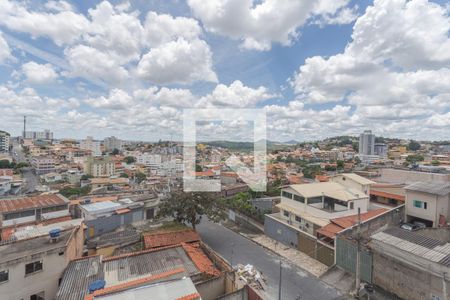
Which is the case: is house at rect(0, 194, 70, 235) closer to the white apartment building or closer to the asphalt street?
the asphalt street

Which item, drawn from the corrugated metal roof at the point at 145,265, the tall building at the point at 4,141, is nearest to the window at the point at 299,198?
the corrugated metal roof at the point at 145,265

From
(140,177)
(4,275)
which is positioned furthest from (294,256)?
(140,177)

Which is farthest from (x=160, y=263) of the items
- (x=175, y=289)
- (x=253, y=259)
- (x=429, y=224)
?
(x=429, y=224)

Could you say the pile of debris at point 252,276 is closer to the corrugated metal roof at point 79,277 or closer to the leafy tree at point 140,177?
the corrugated metal roof at point 79,277

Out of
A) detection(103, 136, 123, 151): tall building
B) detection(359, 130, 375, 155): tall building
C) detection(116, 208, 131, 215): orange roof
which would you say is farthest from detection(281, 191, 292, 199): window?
detection(103, 136, 123, 151): tall building

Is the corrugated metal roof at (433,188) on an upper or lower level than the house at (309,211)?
upper

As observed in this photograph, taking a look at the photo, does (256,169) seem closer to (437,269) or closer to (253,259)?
(253,259)
